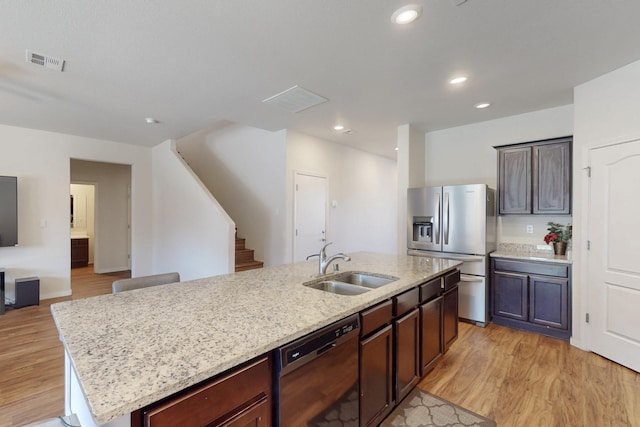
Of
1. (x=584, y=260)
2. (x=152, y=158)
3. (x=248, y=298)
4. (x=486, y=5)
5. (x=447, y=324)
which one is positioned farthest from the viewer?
(x=152, y=158)

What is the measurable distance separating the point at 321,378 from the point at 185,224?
4315mm

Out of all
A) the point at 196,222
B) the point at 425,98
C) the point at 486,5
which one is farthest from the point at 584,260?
the point at 196,222

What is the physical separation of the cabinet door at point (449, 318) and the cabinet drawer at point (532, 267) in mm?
1242

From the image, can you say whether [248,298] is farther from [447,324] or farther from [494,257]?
[494,257]

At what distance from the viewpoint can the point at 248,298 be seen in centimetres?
162

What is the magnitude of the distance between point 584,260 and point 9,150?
736 centimetres

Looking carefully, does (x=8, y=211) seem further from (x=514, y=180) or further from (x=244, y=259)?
(x=514, y=180)

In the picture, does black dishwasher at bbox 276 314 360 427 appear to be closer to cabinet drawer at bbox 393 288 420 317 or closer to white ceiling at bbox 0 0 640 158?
cabinet drawer at bbox 393 288 420 317

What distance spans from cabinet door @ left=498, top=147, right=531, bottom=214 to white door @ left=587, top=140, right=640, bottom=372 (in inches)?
27.3

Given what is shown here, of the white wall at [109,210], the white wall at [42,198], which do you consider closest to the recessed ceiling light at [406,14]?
the white wall at [42,198]

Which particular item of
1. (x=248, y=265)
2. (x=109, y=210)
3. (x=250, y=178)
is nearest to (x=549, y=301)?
(x=248, y=265)

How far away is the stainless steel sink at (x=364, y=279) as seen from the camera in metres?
2.23

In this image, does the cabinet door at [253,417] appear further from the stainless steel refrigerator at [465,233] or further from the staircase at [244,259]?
the staircase at [244,259]

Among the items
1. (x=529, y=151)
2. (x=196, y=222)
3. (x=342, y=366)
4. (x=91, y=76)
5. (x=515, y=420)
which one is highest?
(x=91, y=76)
